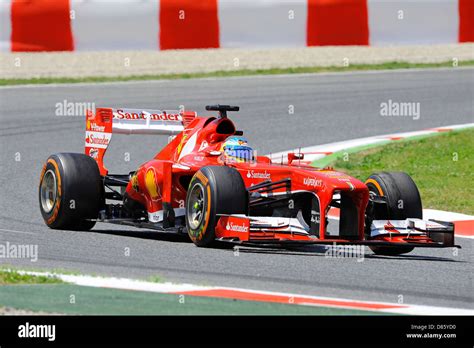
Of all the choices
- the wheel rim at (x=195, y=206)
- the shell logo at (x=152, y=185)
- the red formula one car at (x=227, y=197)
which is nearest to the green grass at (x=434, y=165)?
the red formula one car at (x=227, y=197)

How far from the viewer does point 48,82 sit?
2166 cm

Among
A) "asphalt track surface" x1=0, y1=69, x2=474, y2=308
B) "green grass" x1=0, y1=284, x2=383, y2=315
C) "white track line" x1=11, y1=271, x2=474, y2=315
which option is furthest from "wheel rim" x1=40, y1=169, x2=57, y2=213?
"green grass" x1=0, y1=284, x2=383, y2=315

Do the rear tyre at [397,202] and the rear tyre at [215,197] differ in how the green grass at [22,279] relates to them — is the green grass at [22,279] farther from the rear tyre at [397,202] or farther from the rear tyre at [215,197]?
the rear tyre at [397,202]

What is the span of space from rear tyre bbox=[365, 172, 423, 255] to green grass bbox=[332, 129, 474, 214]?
2.21m

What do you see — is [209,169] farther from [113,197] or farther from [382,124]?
[382,124]

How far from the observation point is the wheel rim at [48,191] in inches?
465

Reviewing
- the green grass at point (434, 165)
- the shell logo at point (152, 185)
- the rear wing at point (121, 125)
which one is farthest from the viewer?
the green grass at point (434, 165)

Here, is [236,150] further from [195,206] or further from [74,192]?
[74,192]

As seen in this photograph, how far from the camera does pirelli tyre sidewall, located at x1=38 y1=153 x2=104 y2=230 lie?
37.7ft

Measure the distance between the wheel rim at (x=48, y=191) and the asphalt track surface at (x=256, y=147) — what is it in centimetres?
21

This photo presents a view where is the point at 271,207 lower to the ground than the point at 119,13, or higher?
lower

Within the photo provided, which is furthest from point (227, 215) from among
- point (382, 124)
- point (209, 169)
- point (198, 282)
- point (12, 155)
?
point (382, 124)

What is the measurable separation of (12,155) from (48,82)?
583cm
